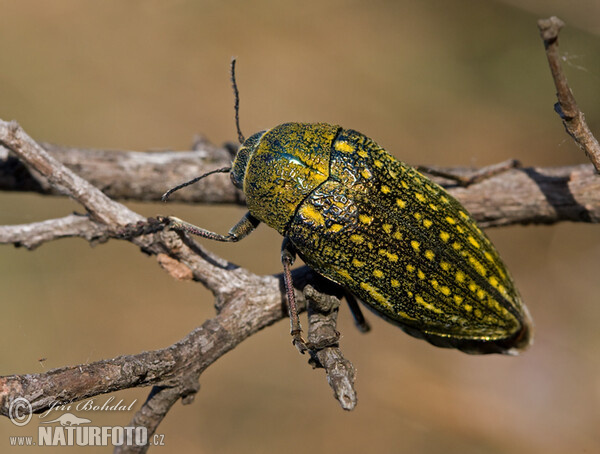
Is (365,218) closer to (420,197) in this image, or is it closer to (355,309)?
(420,197)

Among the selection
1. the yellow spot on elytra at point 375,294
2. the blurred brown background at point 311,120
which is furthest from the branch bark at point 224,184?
the blurred brown background at point 311,120

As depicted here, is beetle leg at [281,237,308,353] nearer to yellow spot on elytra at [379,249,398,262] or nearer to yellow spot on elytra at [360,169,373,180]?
yellow spot on elytra at [379,249,398,262]

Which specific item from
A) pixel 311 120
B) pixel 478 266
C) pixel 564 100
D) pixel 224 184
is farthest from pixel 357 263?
pixel 311 120

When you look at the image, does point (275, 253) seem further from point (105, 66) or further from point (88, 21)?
point (88, 21)

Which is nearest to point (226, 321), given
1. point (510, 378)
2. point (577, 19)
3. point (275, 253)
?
point (275, 253)

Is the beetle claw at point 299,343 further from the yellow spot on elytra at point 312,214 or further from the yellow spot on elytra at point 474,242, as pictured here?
the yellow spot on elytra at point 474,242

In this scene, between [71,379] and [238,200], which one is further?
[238,200]

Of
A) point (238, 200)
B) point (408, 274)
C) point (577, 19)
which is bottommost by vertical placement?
point (408, 274)
